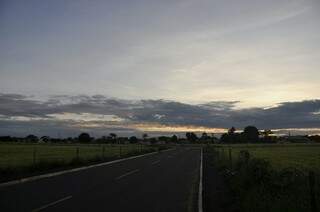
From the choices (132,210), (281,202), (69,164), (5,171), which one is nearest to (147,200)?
(132,210)

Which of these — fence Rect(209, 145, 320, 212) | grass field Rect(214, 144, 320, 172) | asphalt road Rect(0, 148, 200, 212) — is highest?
fence Rect(209, 145, 320, 212)

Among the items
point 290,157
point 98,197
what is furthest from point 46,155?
point 98,197

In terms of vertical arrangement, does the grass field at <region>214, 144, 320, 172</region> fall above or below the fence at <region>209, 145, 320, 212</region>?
below

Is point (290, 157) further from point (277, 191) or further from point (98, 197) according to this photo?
point (98, 197)

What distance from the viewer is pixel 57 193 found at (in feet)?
48.8

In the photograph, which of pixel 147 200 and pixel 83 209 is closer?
→ pixel 83 209

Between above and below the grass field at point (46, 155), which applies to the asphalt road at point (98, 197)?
below

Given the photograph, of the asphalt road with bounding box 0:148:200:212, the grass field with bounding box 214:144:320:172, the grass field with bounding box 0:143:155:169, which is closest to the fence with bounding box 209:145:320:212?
the asphalt road with bounding box 0:148:200:212

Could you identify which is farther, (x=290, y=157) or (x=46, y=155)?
(x=290, y=157)

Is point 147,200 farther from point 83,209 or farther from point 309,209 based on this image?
point 309,209

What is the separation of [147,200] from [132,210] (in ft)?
7.40

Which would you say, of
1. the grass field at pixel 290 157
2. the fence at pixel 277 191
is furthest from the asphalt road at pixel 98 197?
the grass field at pixel 290 157

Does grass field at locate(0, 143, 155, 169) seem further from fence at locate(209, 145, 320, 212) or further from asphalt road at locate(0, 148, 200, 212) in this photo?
fence at locate(209, 145, 320, 212)

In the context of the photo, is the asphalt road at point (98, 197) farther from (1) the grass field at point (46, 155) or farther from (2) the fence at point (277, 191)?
(1) the grass field at point (46, 155)
